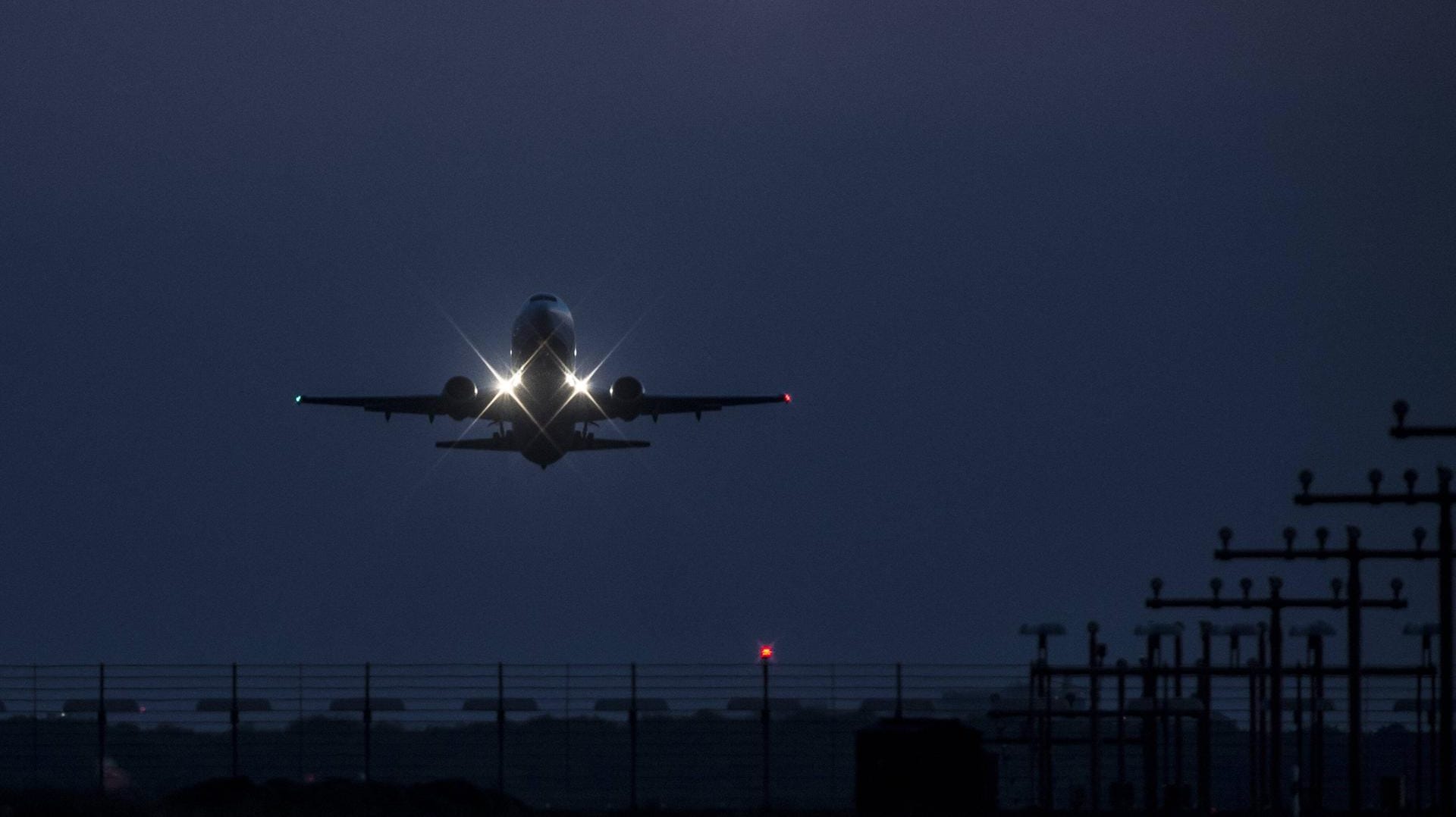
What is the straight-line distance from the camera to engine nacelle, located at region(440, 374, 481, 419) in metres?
75.2

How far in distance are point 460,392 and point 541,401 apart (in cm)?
306

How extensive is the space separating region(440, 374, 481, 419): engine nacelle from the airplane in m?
0.02

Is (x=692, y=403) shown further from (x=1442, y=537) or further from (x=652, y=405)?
(x=1442, y=537)

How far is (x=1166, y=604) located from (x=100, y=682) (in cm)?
2753

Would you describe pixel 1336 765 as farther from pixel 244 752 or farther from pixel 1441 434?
pixel 1441 434

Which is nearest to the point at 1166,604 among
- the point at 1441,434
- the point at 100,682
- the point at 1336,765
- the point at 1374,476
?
the point at 1374,476

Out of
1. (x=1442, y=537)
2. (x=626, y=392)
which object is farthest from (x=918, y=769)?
(x=626, y=392)

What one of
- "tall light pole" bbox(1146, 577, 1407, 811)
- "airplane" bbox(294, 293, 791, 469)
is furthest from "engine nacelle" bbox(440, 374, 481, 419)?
"tall light pole" bbox(1146, 577, 1407, 811)

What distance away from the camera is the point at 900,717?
43094 millimetres

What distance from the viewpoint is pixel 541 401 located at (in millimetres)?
77125

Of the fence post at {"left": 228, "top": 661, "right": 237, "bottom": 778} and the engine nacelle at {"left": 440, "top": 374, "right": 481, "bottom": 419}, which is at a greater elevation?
the engine nacelle at {"left": 440, "top": 374, "right": 481, "bottom": 419}

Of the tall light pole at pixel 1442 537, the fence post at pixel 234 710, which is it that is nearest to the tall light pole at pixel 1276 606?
the tall light pole at pixel 1442 537

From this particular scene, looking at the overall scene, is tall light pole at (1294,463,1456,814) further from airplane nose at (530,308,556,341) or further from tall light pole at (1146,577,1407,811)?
airplane nose at (530,308,556,341)

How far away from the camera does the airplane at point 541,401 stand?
7638cm
